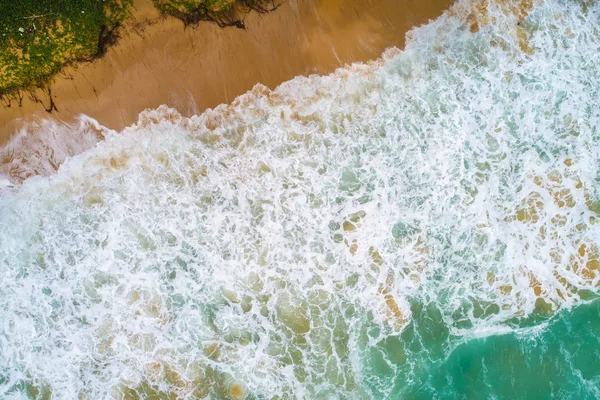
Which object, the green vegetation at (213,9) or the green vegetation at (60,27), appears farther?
the green vegetation at (213,9)

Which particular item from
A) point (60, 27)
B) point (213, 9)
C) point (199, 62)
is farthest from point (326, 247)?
point (60, 27)

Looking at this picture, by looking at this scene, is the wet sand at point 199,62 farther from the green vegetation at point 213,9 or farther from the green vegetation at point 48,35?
the green vegetation at point 48,35

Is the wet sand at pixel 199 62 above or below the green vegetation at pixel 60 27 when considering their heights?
below

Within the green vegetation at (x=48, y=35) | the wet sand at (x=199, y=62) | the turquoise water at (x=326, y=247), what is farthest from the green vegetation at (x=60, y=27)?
the turquoise water at (x=326, y=247)

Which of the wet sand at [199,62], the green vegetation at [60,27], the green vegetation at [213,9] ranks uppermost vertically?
the green vegetation at [60,27]

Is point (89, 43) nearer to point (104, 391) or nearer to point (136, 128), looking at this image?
point (136, 128)
